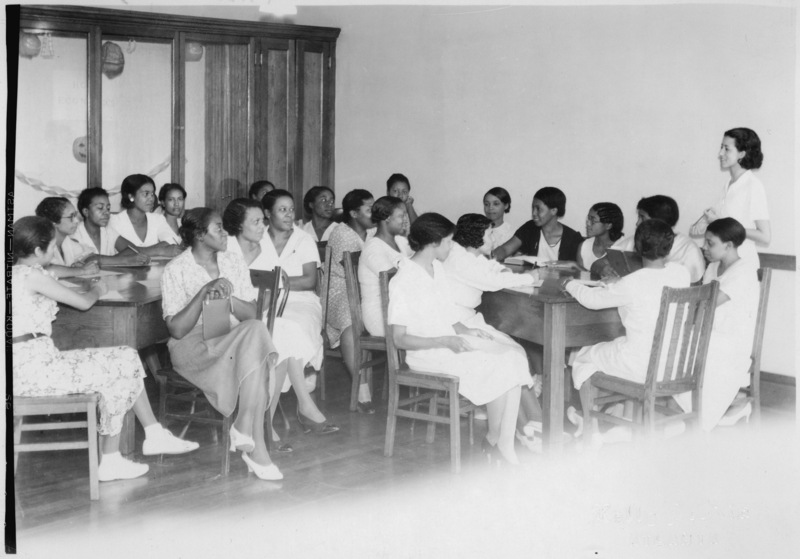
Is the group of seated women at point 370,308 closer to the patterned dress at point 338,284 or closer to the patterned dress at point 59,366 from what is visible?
the patterned dress at point 59,366

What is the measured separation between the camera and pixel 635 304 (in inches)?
151

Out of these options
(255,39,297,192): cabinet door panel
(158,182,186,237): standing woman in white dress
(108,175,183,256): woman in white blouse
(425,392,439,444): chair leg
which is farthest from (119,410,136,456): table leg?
(255,39,297,192): cabinet door panel

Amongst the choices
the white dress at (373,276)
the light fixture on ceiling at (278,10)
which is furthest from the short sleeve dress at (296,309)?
the light fixture on ceiling at (278,10)

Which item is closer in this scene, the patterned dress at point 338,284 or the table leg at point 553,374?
the table leg at point 553,374

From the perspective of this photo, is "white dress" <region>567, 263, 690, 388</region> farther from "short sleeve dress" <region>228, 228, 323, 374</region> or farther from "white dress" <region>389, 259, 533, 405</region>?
"short sleeve dress" <region>228, 228, 323, 374</region>

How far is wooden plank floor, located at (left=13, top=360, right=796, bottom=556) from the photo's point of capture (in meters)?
3.36

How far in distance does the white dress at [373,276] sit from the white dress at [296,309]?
10.5 inches

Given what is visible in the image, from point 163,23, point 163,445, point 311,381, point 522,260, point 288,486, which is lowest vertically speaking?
point 288,486

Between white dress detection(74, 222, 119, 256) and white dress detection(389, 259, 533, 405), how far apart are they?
2.27 metres

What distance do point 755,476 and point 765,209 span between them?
1598 mm

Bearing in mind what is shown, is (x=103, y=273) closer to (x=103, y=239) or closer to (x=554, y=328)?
(x=103, y=239)

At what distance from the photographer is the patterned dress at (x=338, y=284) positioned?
5.18 metres

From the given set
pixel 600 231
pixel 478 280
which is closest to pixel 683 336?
pixel 478 280

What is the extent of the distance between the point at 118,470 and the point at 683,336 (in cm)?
247
